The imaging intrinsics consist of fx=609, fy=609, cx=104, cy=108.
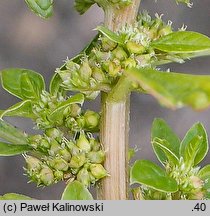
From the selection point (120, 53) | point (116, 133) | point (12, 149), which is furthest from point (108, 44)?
point (12, 149)

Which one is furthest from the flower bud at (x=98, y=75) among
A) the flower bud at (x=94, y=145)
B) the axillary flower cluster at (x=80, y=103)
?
the flower bud at (x=94, y=145)

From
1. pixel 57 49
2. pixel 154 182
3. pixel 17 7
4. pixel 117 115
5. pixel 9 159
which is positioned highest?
pixel 17 7

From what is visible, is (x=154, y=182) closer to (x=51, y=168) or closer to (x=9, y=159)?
(x=51, y=168)

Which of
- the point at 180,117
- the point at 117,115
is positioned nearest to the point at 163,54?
the point at 117,115

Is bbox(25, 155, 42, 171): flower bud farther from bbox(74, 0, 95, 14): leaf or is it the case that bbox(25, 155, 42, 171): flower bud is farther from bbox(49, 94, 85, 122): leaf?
bbox(74, 0, 95, 14): leaf

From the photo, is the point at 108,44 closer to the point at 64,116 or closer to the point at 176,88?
the point at 64,116

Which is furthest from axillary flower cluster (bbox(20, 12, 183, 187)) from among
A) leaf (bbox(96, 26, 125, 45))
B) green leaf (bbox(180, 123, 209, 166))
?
green leaf (bbox(180, 123, 209, 166))

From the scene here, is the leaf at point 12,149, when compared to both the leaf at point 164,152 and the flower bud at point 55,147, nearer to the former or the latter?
the flower bud at point 55,147
